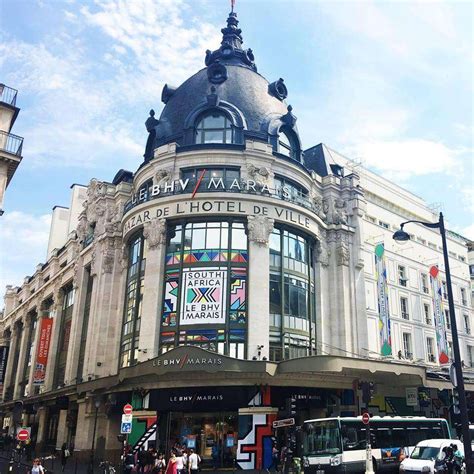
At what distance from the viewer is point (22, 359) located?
6366 cm

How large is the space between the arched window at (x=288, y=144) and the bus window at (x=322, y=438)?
21531 millimetres

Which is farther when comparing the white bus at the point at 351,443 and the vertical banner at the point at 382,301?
the vertical banner at the point at 382,301

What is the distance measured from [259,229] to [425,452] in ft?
55.3

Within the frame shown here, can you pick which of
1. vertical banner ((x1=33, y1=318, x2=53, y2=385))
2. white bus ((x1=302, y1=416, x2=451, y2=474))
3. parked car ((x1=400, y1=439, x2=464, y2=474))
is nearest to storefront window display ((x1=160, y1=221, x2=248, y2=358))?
white bus ((x1=302, y1=416, x2=451, y2=474))

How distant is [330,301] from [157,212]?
563 inches

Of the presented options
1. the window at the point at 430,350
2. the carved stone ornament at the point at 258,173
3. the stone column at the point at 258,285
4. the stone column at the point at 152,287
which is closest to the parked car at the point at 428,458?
the stone column at the point at 258,285

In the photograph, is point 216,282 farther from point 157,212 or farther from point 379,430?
point 379,430

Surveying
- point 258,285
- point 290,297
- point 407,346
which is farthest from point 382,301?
point 258,285

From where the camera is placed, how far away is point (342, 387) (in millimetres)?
32562

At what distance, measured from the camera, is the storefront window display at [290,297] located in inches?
1315

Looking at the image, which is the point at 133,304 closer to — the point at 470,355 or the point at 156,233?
the point at 156,233

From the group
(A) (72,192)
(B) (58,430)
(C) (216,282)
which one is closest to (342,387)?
(C) (216,282)

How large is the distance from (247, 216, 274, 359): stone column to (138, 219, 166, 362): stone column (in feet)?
19.0

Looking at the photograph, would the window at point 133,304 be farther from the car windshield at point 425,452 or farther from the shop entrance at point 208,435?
the car windshield at point 425,452
